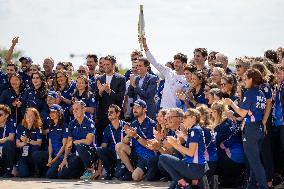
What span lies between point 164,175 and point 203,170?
A: 254 centimetres

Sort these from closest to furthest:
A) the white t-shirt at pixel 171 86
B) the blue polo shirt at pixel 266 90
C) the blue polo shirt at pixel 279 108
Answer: the blue polo shirt at pixel 266 90, the blue polo shirt at pixel 279 108, the white t-shirt at pixel 171 86

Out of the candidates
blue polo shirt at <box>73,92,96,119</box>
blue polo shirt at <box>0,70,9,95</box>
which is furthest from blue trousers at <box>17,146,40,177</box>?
blue polo shirt at <box>0,70,9,95</box>

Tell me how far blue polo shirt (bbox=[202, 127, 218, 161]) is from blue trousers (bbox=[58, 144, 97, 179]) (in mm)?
3293

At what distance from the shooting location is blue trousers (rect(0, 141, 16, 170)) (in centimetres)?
1281

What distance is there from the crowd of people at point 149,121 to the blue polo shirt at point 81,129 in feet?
0.07

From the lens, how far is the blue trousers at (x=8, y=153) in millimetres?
12812

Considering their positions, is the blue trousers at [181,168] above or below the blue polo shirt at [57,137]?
below

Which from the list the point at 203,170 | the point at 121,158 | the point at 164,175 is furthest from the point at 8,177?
the point at 203,170

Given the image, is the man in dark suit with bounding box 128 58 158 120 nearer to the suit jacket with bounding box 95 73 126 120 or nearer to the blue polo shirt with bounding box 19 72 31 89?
the suit jacket with bounding box 95 73 126 120

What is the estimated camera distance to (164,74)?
12297 millimetres

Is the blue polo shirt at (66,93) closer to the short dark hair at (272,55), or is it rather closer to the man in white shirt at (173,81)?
the man in white shirt at (173,81)

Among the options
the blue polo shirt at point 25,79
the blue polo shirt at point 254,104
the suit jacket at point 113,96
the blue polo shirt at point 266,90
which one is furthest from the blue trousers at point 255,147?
the blue polo shirt at point 25,79

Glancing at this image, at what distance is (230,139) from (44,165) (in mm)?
Answer: 4541

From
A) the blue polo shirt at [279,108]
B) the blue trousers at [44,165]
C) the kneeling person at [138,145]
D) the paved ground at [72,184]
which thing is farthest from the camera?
the blue trousers at [44,165]
